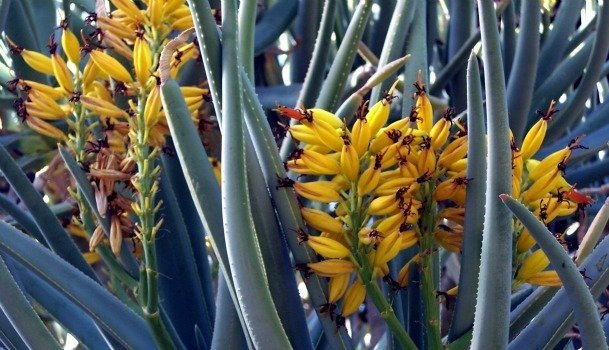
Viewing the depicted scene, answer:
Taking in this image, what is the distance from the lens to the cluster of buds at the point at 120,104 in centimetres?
69

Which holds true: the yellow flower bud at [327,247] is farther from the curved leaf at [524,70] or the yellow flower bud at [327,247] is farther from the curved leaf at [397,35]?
the curved leaf at [524,70]

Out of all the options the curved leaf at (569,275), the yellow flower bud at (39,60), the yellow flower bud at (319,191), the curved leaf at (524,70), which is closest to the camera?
the curved leaf at (569,275)

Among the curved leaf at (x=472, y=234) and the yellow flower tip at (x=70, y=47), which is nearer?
the curved leaf at (x=472, y=234)

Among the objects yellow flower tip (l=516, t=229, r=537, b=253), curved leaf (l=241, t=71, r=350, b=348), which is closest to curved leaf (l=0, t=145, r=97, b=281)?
curved leaf (l=241, t=71, r=350, b=348)

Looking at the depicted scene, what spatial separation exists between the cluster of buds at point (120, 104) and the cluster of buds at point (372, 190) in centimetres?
10

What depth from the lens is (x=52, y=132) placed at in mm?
801

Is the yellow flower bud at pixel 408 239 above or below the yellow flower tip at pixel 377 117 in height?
below

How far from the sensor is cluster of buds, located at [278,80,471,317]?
2.05 ft

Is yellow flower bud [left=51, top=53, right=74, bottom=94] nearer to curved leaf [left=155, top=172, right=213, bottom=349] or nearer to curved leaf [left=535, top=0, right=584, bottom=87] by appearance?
curved leaf [left=155, top=172, right=213, bottom=349]

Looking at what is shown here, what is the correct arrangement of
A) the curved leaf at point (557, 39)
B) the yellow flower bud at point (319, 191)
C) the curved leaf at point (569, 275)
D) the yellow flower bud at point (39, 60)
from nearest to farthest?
the curved leaf at point (569, 275) < the yellow flower bud at point (319, 191) < the yellow flower bud at point (39, 60) < the curved leaf at point (557, 39)

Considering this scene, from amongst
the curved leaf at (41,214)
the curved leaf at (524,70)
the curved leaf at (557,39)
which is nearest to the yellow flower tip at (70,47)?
the curved leaf at (41,214)

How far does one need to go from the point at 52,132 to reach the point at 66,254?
10 centimetres

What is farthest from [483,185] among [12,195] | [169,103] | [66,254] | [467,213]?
[12,195]

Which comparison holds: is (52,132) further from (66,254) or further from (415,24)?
(415,24)
